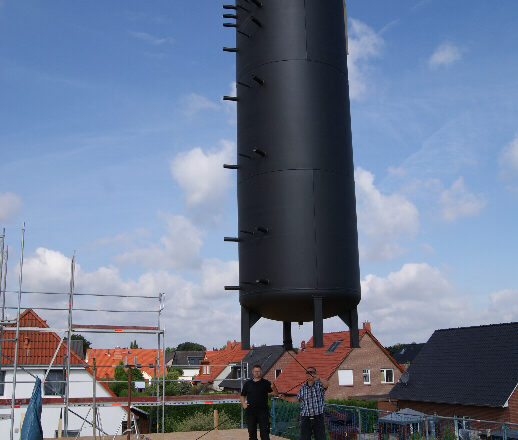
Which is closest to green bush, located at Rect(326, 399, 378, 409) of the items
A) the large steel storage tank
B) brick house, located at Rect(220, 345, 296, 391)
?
brick house, located at Rect(220, 345, 296, 391)

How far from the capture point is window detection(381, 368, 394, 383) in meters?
40.8

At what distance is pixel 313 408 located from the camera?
8891mm

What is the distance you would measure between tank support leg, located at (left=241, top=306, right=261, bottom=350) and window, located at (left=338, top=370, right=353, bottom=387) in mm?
30275

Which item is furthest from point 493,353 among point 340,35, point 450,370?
point 340,35

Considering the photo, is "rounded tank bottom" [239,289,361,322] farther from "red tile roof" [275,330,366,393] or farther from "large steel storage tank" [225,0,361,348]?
"red tile roof" [275,330,366,393]

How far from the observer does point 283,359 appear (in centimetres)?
4756

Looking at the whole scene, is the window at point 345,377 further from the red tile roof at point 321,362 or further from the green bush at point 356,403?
the green bush at point 356,403

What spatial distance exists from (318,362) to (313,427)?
105 ft

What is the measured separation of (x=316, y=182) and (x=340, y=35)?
10.1ft

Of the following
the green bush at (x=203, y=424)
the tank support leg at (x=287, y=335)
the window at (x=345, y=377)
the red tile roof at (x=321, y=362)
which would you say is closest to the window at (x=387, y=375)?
the red tile roof at (x=321, y=362)

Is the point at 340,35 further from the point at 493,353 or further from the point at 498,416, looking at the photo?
the point at 493,353

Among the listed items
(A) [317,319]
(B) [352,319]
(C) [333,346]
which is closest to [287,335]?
(B) [352,319]

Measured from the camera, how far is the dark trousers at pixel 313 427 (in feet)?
29.5

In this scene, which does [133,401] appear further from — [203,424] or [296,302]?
[296,302]
